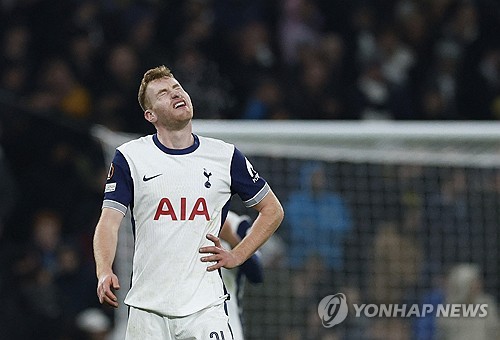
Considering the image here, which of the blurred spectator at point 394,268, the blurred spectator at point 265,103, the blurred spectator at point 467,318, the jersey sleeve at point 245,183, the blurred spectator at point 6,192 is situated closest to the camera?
the jersey sleeve at point 245,183

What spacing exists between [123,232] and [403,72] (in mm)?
5165

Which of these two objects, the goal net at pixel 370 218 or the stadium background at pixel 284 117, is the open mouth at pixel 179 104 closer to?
the goal net at pixel 370 218

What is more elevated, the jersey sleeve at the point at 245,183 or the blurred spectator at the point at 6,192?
the blurred spectator at the point at 6,192

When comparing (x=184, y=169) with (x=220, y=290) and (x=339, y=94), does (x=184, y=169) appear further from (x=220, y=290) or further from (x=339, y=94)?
(x=339, y=94)

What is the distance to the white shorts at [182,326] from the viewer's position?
6.03 metres

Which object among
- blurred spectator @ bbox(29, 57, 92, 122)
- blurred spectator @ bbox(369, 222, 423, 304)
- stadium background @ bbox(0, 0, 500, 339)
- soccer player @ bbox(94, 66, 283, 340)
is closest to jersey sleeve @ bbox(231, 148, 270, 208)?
soccer player @ bbox(94, 66, 283, 340)

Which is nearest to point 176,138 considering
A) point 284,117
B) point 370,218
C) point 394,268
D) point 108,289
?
point 108,289

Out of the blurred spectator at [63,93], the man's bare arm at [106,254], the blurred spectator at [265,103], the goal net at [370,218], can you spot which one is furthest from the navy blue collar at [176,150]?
the blurred spectator at [265,103]

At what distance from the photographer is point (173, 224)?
6.10 m

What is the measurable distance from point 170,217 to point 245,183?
1.37 feet

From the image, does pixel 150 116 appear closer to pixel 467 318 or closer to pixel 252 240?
pixel 252 240

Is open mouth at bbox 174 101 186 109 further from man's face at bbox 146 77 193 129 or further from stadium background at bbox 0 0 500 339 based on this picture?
stadium background at bbox 0 0 500 339

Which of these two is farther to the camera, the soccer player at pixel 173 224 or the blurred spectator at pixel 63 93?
the blurred spectator at pixel 63 93

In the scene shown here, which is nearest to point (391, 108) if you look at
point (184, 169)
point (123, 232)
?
point (123, 232)
